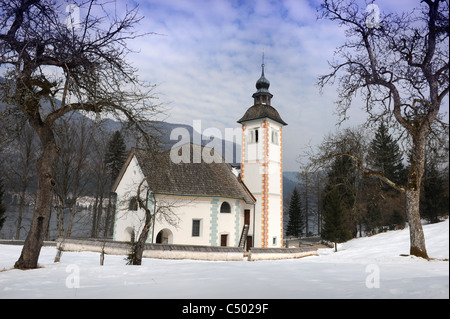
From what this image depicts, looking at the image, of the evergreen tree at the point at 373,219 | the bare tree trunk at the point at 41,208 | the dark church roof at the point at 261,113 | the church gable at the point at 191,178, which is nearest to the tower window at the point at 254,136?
the dark church roof at the point at 261,113

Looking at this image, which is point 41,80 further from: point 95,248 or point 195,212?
point 195,212

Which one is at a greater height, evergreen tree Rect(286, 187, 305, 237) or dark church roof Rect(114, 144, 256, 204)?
dark church roof Rect(114, 144, 256, 204)

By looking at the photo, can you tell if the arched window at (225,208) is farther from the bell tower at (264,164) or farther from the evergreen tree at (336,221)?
the evergreen tree at (336,221)

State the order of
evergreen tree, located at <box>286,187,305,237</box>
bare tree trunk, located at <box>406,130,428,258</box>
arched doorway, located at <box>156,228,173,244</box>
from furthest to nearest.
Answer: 1. evergreen tree, located at <box>286,187,305,237</box>
2. arched doorway, located at <box>156,228,173,244</box>
3. bare tree trunk, located at <box>406,130,428,258</box>

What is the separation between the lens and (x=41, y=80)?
376 inches

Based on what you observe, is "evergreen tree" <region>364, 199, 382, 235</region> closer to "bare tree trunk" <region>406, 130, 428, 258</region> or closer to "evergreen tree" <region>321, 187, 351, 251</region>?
"evergreen tree" <region>321, 187, 351, 251</region>

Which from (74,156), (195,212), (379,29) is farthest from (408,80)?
(74,156)

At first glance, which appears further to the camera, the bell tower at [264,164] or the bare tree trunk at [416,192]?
the bell tower at [264,164]

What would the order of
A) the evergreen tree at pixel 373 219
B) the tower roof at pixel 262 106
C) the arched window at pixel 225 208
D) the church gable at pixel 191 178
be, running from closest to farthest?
1. the church gable at pixel 191 178
2. the arched window at pixel 225 208
3. the tower roof at pixel 262 106
4. the evergreen tree at pixel 373 219

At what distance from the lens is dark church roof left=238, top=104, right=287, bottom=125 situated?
29797mm

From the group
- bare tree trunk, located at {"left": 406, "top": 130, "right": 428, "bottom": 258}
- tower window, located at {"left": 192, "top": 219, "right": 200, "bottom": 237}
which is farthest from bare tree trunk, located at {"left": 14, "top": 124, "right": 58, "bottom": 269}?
tower window, located at {"left": 192, "top": 219, "right": 200, "bottom": 237}

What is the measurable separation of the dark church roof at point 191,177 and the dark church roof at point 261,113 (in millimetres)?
6054

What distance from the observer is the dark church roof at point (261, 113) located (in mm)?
29797

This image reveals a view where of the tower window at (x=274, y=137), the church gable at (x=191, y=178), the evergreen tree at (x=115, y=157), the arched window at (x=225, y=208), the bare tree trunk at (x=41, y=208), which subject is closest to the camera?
the bare tree trunk at (x=41, y=208)
